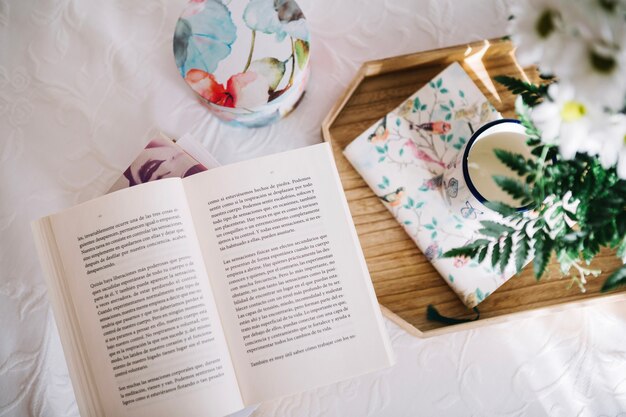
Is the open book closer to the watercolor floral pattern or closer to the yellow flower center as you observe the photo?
the watercolor floral pattern

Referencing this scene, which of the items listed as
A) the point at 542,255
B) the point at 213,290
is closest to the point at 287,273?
the point at 213,290

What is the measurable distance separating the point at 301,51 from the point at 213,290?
1.29ft

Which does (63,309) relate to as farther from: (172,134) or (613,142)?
(613,142)

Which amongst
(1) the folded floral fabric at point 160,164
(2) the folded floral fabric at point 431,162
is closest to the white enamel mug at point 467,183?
(2) the folded floral fabric at point 431,162

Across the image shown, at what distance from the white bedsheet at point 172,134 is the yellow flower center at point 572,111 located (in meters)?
0.46

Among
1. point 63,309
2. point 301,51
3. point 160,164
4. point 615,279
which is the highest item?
point 301,51

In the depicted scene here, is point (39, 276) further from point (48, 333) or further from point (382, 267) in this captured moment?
point (382, 267)

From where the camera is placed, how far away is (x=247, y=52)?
2.19 ft

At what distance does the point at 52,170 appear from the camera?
30.6 inches

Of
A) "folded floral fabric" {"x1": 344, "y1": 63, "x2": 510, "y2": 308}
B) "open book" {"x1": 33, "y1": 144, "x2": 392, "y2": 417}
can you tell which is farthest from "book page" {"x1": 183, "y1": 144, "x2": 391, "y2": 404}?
"folded floral fabric" {"x1": 344, "y1": 63, "x2": 510, "y2": 308}

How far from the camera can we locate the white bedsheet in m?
0.73

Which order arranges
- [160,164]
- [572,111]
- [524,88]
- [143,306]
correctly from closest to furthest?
[572,111]
[524,88]
[143,306]
[160,164]

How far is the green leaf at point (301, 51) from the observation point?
67 cm

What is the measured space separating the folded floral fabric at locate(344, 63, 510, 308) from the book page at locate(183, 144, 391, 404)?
112 mm
